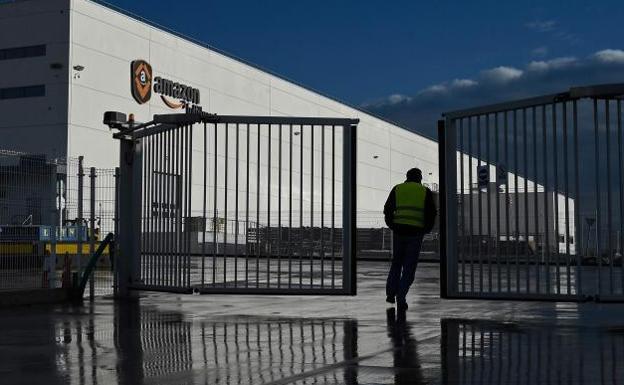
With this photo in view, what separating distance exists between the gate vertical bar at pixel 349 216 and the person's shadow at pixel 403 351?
1.32 m

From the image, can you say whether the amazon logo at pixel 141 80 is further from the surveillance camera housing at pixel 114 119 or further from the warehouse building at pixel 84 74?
the surveillance camera housing at pixel 114 119

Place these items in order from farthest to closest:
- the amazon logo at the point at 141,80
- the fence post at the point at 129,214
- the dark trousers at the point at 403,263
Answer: the amazon logo at the point at 141,80 → the fence post at the point at 129,214 → the dark trousers at the point at 403,263

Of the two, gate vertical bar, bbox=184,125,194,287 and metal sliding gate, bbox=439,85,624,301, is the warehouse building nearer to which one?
gate vertical bar, bbox=184,125,194,287

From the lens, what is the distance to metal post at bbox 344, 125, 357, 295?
11125 mm

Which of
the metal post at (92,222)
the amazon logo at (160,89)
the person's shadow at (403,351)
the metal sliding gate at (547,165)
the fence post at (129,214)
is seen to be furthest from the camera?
the amazon logo at (160,89)

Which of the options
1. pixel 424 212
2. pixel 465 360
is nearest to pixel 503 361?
pixel 465 360

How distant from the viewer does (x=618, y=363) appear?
244 inches

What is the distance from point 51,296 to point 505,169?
710 cm

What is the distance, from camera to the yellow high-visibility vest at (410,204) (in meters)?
10.6

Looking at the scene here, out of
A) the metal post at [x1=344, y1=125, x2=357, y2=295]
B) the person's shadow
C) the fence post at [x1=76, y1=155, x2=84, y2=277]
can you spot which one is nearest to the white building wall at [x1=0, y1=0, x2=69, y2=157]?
the fence post at [x1=76, y1=155, x2=84, y2=277]

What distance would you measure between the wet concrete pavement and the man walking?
50 cm

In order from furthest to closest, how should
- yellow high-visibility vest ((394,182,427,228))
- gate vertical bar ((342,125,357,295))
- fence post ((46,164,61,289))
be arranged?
fence post ((46,164,61,289))
gate vertical bar ((342,125,357,295))
yellow high-visibility vest ((394,182,427,228))

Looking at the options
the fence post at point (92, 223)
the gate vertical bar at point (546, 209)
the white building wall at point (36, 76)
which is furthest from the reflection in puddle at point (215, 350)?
the white building wall at point (36, 76)

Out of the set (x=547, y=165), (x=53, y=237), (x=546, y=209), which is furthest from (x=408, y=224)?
(x=53, y=237)
